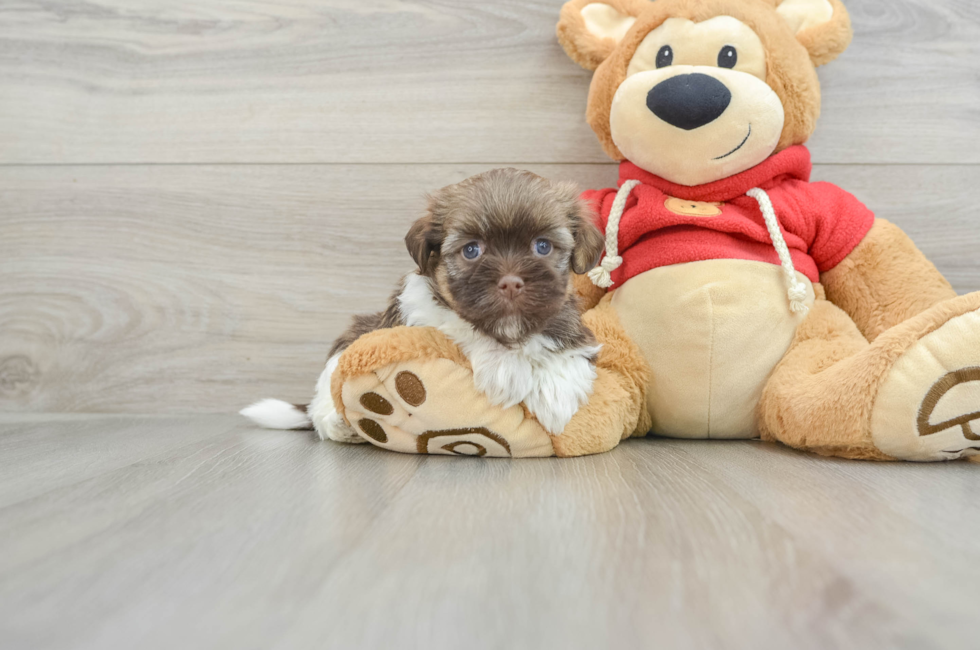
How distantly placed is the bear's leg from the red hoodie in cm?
29

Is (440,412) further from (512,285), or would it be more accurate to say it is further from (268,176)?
(268,176)

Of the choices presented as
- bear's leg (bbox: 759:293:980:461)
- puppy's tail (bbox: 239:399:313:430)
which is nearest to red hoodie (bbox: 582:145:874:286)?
bear's leg (bbox: 759:293:980:461)

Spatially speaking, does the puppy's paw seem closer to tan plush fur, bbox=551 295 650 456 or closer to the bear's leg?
tan plush fur, bbox=551 295 650 456

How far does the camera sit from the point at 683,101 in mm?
1250

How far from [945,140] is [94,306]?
2.27m

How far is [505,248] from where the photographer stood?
43.7 inches

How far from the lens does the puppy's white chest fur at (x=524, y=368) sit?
1141mm

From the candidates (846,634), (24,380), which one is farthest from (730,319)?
(24,380)

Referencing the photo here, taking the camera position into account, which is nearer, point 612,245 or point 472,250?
point 472,250

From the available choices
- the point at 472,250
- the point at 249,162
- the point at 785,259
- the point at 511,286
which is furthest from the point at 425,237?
the point at 249,162

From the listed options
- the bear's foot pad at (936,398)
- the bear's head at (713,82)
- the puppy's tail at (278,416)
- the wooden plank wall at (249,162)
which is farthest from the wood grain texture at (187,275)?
the bear's foot pad at (936,398)

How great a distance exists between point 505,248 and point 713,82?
550 mm

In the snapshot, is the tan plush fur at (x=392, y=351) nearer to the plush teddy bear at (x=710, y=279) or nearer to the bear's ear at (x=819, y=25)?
the plush teddy bear at (x=710, y=279)

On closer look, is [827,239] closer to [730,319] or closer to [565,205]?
[730,319]
